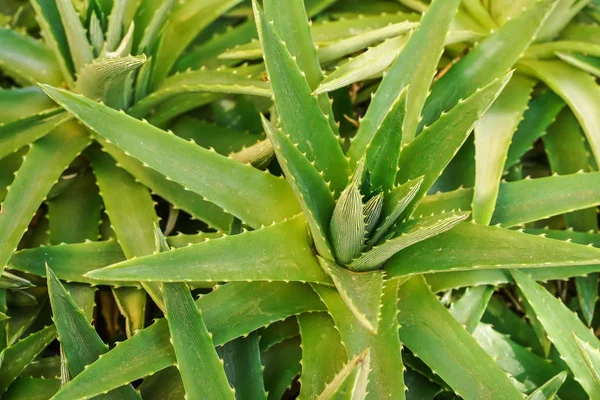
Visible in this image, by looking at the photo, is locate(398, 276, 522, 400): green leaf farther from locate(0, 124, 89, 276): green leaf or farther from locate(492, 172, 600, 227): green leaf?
locate(0, 124, 89, 276): green leaf

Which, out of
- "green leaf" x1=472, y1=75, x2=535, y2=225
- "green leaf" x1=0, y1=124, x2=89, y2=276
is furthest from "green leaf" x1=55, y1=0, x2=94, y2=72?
"green leaf" x1=472, y1=75, x2=535, y2=225

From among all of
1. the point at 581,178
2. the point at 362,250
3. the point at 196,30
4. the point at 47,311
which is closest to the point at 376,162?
the point at 362,250

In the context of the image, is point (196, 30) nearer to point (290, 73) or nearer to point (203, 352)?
point (290, 73)

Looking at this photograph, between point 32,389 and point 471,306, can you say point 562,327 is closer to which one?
point 471,306

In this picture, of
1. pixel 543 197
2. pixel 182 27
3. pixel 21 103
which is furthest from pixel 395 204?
pixel 21 103

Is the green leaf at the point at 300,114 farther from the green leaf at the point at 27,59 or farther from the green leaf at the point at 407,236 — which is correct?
the green leaf at the point at 27,59

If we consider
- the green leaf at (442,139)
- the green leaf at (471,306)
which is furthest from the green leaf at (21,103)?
the green leaf at (471,306)

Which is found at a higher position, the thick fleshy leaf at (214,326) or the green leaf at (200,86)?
the green leaf at (200,86)
